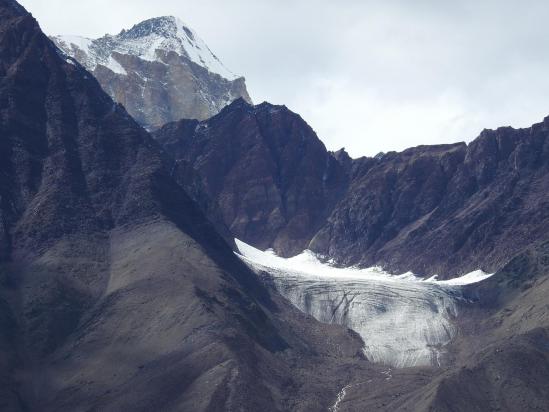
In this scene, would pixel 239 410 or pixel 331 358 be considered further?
pixel 331 358

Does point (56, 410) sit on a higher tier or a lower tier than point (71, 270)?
lower

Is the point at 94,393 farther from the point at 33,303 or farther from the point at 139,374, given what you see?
the point at 33,303

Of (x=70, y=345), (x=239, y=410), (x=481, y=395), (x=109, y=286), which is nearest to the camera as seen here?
(x=239, y=410)

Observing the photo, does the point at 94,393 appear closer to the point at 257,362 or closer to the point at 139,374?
the point at 139,374

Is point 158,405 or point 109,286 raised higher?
point 109,286

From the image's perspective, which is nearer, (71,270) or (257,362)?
(257,362)

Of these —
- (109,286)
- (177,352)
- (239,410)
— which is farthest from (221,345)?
(109,286)

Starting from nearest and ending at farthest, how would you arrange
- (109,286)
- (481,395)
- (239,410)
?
1. (239,410)
2. (481,395)
3. (109,286)

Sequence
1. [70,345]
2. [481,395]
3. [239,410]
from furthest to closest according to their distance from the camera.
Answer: [70,345] → [481,395] → [239,410]

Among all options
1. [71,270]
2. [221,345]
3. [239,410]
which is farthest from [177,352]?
[71,270]
